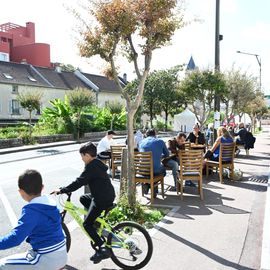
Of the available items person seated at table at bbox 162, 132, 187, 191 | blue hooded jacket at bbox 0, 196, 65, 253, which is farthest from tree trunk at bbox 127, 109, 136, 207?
blue hooded jacket at bbox 0, 196, 65, 253

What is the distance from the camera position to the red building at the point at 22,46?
66.9 meters

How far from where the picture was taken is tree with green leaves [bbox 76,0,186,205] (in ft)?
22.9

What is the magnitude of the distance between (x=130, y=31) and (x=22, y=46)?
66.5 m

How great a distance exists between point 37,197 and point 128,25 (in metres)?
4.57

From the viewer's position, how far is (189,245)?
18.5 feet

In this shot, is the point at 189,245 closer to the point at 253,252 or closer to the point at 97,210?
the point at 253,252

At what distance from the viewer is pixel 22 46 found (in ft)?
227

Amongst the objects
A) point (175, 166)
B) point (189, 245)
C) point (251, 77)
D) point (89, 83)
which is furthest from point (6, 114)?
point (189, 245)

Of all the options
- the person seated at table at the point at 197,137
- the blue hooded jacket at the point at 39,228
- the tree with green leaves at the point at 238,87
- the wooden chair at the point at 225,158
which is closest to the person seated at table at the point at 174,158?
the wooden chair at the point at 225,158

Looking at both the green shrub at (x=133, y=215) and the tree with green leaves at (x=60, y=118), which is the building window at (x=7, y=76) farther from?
the green shrub at (x=133, y=215)

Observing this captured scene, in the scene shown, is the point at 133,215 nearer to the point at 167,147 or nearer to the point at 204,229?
the point at 204,229

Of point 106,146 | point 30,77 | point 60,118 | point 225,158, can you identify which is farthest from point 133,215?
point 30,77

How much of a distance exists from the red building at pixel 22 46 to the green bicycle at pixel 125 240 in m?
63.0

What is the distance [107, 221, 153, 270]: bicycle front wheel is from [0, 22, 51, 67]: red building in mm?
63094
